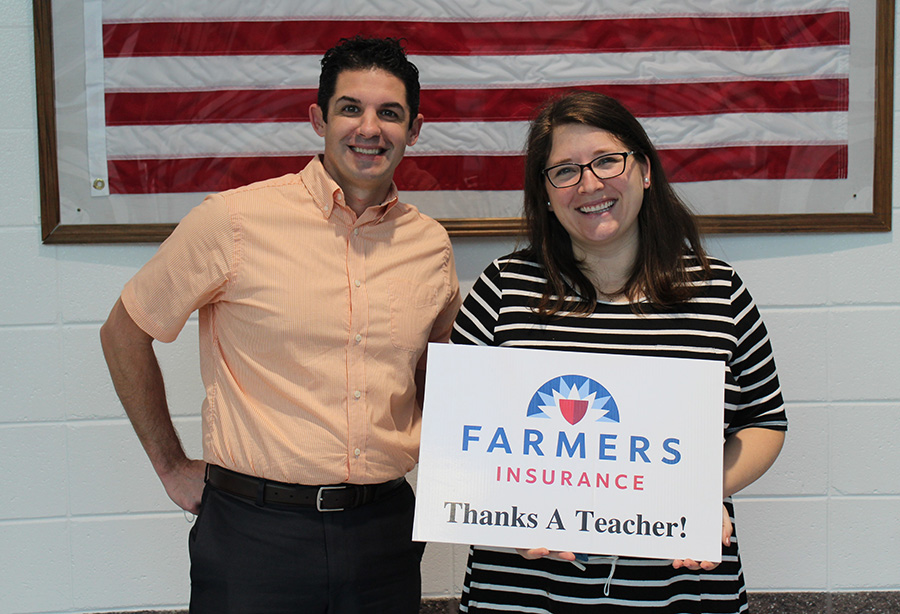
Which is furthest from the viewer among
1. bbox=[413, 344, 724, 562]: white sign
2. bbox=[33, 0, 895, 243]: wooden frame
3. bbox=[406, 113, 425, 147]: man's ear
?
bbox=[33, 0, 895, 243]: wooden frame

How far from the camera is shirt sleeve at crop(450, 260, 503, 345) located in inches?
55.3

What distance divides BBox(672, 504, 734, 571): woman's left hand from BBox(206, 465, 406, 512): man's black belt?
609 millimetres

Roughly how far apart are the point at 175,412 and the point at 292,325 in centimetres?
81

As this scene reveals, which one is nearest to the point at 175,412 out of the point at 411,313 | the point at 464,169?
the point at 411,313

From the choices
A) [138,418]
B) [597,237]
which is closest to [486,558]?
[597,237]

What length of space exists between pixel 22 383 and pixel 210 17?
3.71ft

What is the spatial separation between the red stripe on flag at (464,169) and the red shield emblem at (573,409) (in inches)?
34.5

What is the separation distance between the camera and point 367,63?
4.83 feet

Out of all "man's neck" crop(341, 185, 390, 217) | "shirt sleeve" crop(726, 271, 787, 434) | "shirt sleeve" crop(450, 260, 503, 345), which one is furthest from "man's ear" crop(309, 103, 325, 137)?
"shirt sleeve" crop(726, 271, 787, 434)

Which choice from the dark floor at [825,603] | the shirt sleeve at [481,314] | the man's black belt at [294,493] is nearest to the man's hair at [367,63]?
the shirt sleeve at [481,314]

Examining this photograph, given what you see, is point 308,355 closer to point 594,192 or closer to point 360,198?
point 360,198

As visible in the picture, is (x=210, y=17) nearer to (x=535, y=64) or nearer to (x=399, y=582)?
(x=535, y=64)

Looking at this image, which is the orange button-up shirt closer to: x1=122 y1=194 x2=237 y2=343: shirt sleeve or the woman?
x1=122 y1=194 x2=237 y2=343: shirt sleeve

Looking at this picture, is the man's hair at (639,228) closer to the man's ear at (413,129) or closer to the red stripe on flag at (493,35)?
the man's ear at (413,129)
